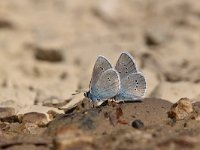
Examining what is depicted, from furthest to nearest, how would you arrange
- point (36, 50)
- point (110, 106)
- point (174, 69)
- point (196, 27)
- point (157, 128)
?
point (196, 27)
point (36, 50)
point (174, 69)
point (110, 106)
point (157, 128)

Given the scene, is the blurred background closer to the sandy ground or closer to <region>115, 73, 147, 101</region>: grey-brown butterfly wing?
the sandy ground

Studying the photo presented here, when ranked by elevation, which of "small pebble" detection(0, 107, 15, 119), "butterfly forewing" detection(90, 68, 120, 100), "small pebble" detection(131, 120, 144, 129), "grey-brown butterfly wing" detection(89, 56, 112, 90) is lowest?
"small pebble" detection(131, 120, 144, 129)

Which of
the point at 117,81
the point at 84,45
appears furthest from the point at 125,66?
the point at 84,45

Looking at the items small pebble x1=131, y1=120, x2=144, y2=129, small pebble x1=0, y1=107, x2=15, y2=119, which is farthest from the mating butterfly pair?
small pebble x1=0, y1=107, x2=15, y2=119

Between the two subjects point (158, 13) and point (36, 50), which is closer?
point (36, 50)

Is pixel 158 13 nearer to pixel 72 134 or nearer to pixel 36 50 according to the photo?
pixel 36 50

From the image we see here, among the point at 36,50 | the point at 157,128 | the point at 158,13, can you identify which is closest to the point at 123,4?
the point at 158,13

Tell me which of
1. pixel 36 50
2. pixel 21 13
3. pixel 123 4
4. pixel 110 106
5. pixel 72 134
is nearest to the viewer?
pixel 72 134
